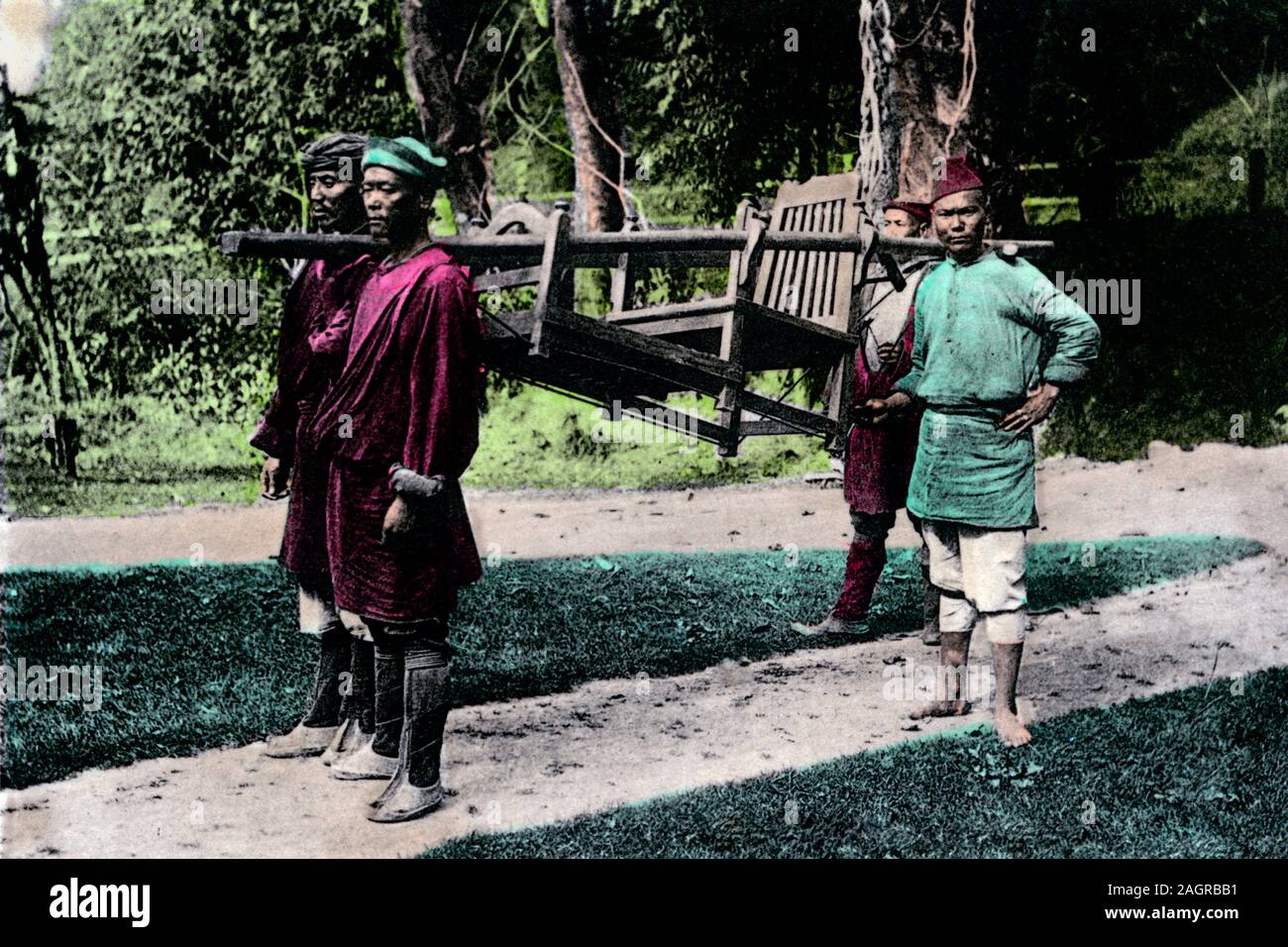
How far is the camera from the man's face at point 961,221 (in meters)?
5.04

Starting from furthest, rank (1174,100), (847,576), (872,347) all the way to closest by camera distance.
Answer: (1174,100) → (847,576) → (872,347)

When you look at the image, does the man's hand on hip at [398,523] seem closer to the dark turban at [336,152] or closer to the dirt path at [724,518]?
the dark turban at [336,152]

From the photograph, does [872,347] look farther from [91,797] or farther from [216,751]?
[91,797]

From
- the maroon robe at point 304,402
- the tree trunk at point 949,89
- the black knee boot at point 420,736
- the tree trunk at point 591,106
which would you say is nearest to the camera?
the black knee boot at point 420,736

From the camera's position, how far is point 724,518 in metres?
8.31

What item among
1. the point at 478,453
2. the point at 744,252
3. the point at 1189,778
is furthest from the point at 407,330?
the point at 478,453

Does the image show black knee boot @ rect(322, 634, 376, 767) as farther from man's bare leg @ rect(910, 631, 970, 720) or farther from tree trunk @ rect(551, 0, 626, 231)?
tree trunk @ rect(551, 0, 626, 231)

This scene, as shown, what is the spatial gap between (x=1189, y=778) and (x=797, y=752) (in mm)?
1419

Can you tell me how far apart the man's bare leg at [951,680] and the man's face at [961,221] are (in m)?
1.45

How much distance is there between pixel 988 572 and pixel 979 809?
838 mm

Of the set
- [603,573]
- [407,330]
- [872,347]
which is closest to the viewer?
[407,330]

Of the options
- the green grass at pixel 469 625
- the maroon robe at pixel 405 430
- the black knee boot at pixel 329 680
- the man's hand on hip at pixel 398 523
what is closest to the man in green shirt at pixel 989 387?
the green grass at pixel 469 625

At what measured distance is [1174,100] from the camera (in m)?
9.04

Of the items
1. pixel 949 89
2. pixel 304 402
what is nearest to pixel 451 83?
pixel 949 89
